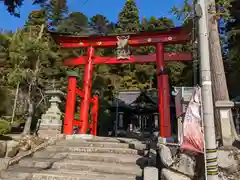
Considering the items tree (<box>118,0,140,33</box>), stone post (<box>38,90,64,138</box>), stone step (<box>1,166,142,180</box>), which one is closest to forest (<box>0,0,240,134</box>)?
tree (<box>118,0,140,33</box>)

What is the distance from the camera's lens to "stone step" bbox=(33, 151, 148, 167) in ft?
16.3

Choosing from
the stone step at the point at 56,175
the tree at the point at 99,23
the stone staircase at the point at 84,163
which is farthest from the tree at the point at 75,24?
the stone step at the point at 56,175

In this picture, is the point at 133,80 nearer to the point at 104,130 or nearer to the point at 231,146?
the point at 104,130

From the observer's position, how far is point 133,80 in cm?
3003

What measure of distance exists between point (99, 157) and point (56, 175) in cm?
124

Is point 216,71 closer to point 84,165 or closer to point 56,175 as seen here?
point 84,165

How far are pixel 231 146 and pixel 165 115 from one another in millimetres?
3856

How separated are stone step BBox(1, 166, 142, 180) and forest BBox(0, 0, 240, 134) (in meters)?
1.80

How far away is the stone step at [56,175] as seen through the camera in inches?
167

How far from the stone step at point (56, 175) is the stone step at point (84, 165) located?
184 mm

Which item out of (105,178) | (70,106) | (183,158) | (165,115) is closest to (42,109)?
(70,106)

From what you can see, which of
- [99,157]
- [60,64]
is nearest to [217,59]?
[99,157]

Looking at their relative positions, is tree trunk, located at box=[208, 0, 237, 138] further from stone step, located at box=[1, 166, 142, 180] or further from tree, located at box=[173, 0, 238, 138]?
stone step, located at box=[1, 166, 142, 180]

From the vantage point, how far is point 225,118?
448 cm
